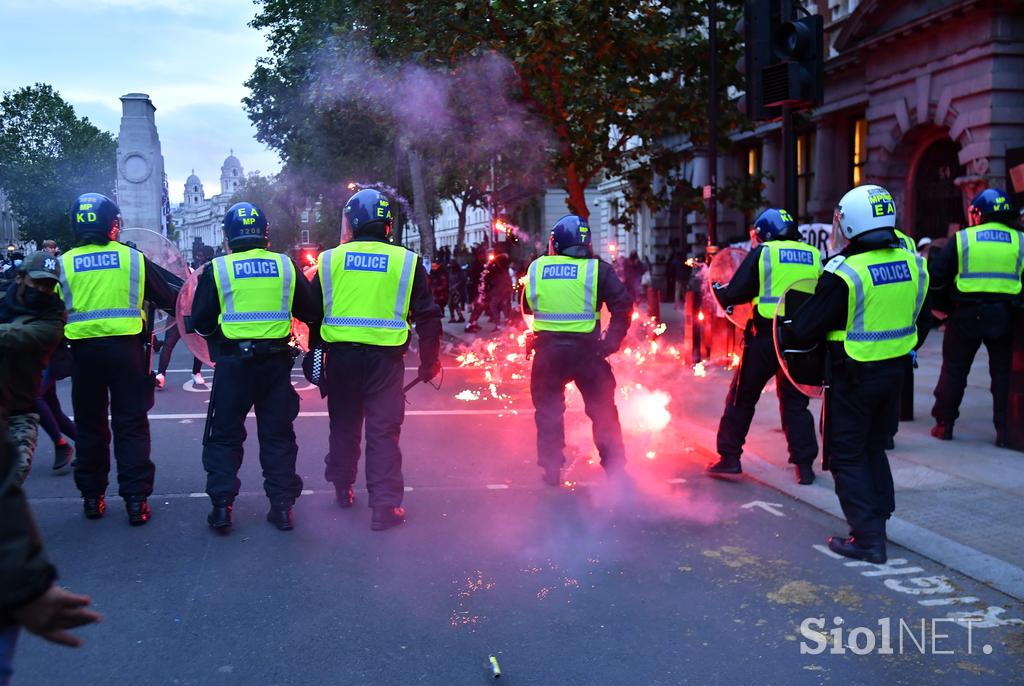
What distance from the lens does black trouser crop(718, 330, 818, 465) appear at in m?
6.52

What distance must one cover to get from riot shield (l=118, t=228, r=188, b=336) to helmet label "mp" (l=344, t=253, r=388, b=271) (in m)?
1.69

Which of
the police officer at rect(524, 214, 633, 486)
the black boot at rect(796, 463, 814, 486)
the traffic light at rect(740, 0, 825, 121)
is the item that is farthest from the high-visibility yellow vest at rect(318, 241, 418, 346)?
the traffic light at rect(740, 0, 825, 121)

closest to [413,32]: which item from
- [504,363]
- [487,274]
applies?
[504,363]

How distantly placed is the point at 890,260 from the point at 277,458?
355 centimetres

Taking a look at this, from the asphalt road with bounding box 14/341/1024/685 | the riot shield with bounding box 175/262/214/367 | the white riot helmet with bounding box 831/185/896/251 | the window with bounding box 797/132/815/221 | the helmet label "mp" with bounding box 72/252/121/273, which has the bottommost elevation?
the asphalt road with bounding box 14/341/1024/685

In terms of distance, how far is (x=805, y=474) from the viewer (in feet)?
21.4

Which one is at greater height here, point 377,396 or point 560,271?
point 560,271

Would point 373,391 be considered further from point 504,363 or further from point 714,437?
point 504,363

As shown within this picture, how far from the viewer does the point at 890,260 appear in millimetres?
4836

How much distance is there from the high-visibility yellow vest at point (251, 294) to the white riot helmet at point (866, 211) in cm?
311

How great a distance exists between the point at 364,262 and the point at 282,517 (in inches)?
61.3

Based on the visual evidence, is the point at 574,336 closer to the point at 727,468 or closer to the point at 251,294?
the point at 727,468

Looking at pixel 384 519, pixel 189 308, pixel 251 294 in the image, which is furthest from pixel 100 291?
pixel 384 519

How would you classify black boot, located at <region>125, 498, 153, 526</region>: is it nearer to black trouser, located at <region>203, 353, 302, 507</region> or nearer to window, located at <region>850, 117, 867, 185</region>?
black trouser, located at <region>203, 353, 302, 507</region>
